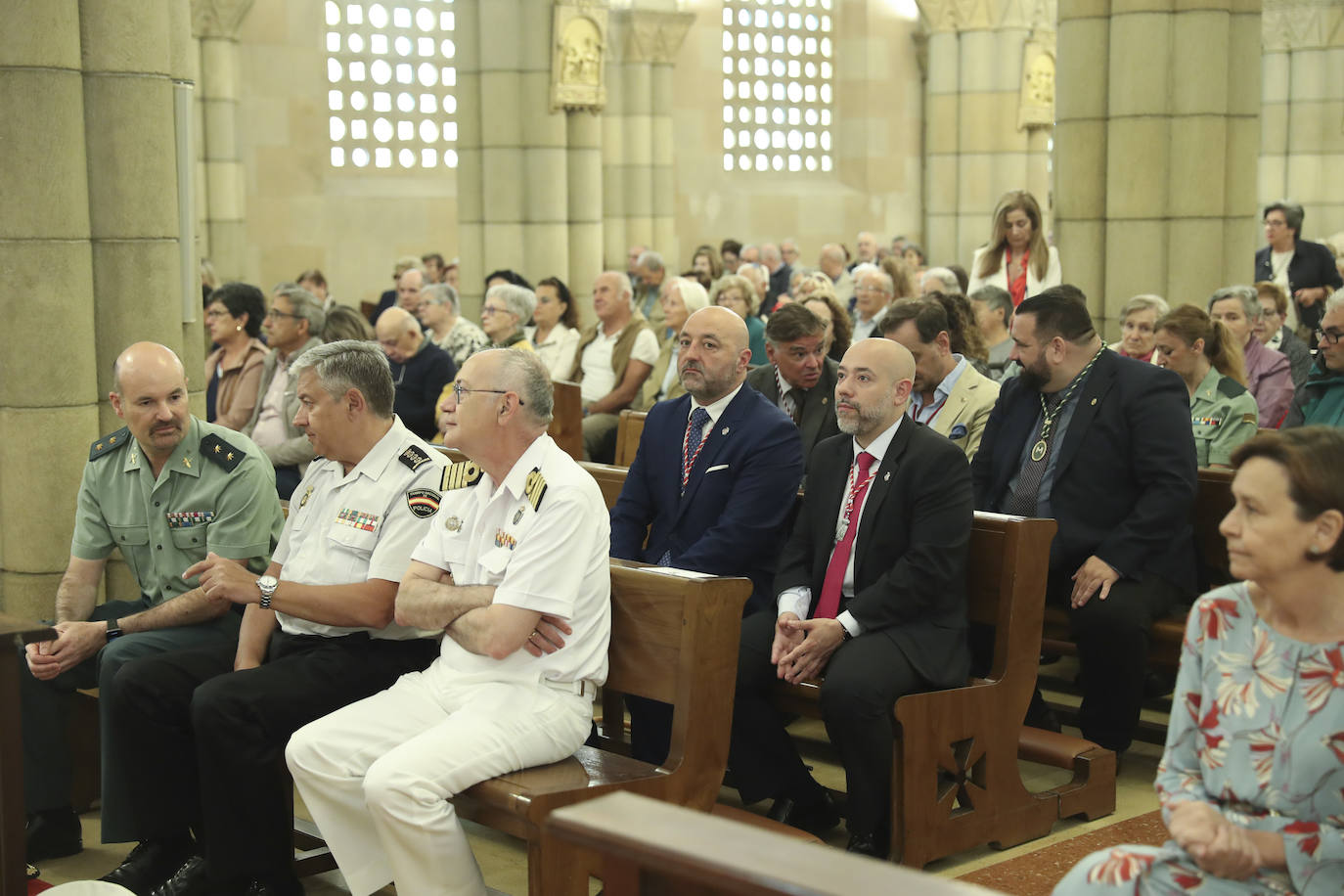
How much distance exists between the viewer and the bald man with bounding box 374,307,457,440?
8438 mm

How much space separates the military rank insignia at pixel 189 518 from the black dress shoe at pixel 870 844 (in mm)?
2228

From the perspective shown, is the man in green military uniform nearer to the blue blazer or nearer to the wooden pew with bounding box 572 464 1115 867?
the blue blazer

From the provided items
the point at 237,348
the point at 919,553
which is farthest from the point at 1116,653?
the point at 237,348

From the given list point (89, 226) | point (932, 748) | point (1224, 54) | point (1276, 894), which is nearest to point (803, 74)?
point (1224, 54)

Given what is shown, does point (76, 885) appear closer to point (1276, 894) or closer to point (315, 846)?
point (315, 846)

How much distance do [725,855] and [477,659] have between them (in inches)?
81.1

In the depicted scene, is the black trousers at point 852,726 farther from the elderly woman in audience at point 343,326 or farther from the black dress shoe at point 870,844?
the elderly woman in audience at point 343,326

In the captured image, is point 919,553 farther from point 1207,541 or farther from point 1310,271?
point 1310,271

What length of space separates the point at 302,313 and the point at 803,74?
15.4m

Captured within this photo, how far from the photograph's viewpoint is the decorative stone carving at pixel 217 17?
16234mm

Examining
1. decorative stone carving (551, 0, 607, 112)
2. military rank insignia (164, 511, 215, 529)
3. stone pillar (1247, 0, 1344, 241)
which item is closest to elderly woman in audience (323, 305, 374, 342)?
military rank insignia (164, 511, 215, 529)

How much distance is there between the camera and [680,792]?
12.9ft

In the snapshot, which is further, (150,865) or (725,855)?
(150,865)

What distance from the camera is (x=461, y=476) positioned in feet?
14.1
